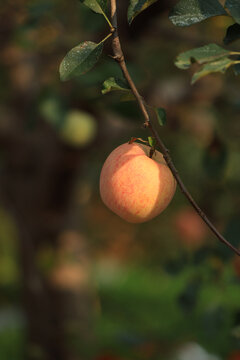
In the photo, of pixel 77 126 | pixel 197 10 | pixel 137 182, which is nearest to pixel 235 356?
pixel 77 126

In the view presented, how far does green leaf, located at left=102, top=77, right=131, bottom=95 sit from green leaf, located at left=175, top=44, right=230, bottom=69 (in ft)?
0.27

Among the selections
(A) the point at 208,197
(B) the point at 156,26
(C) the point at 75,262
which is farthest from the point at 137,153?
(C) the point at 75,262

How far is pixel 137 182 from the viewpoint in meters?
0.70

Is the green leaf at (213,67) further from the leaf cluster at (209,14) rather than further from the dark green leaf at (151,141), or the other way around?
the dark green leaf at (151,141)

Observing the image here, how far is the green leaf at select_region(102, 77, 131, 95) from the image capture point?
658 mm

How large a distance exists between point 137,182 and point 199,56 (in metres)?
0.18

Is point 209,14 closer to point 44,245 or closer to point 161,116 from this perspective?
point 161,116

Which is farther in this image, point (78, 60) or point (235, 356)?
point (235, 356)

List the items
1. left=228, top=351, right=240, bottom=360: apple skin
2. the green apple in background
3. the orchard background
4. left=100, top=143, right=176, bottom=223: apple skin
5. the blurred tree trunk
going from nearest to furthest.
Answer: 1. left=100, top=143, right=176, bottom=223: apple skin
2. the orchard background
3. the green apple in background
4. left=228, top=351, right=240, bottom=360: apple skin
5. the blurred tree trunk

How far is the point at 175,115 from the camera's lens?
7.59 feet

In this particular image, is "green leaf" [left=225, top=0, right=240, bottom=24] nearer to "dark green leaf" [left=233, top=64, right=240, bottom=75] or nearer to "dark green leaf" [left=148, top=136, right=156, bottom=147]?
"dark green leaf" [left=233, top=64, right=240, bottom=75]

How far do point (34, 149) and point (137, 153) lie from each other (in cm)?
205

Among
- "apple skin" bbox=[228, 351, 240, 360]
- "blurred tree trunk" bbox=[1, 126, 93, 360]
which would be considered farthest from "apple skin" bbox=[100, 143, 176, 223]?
"blurred tree trunk" bbox=[1, 126, 93, 360]

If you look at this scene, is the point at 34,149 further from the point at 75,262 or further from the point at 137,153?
the point at 137,153
